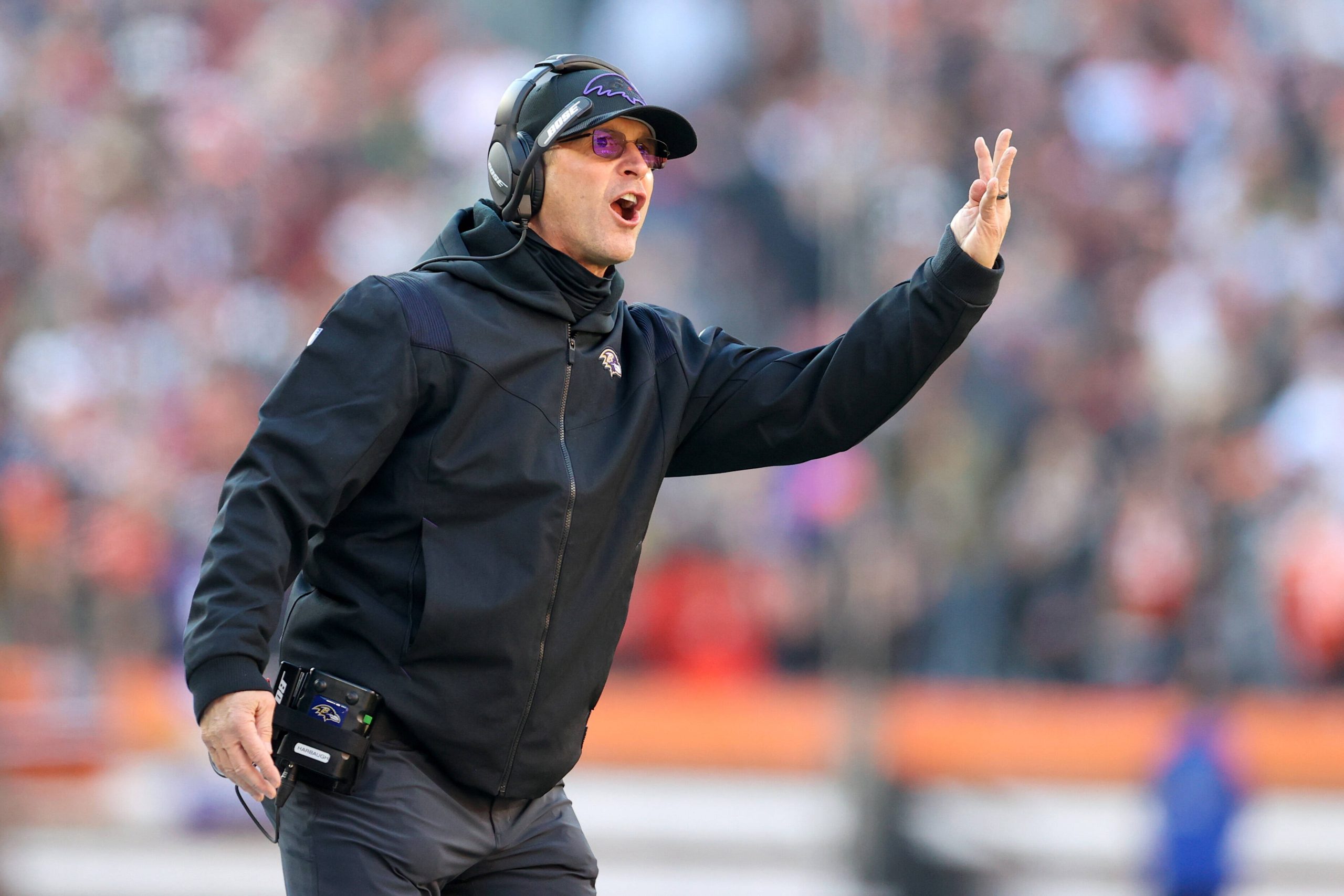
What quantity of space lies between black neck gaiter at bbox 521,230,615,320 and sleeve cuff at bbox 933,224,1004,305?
22.8 inches

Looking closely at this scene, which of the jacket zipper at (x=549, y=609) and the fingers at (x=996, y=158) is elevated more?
the fingers at (x=996, y=158)

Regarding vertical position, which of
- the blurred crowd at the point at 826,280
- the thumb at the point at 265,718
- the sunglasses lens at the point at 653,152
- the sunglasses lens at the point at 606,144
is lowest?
the thumb at the point at 265,718

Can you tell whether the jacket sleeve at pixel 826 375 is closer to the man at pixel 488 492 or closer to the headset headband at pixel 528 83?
the man at pixel 488 492

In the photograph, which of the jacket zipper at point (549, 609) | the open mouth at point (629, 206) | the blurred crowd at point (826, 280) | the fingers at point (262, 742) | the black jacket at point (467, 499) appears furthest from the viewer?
the blurred crowd at point (826, 280)

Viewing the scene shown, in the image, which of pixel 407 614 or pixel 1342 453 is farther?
pixel 1342 453

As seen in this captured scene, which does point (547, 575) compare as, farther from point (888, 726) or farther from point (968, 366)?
point (968, 366)

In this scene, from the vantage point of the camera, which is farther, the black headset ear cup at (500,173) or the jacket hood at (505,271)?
the black headset ear cup at (500,173)

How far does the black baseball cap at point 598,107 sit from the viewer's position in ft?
9.67

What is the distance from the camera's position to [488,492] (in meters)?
2.75

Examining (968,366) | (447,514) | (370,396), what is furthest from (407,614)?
(968,366)

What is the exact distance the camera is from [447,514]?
2744 millimetres

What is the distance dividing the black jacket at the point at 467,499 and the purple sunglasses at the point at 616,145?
21 centimetres

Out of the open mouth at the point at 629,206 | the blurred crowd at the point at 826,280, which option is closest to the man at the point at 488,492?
the open mouth at the point at 629,206

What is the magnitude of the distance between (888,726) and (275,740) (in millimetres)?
5578
